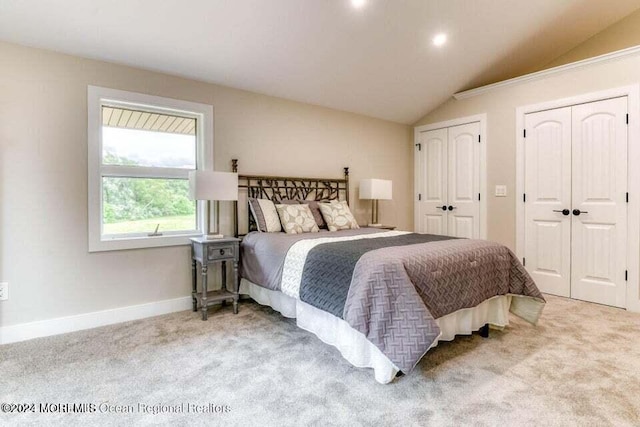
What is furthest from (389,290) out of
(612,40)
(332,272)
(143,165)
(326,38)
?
(612,40)

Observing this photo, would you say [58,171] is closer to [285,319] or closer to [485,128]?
[285,319]

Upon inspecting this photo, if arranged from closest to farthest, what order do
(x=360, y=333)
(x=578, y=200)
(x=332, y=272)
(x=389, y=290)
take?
(x=389, y=290), (x=360, y=333), (x=332, y=272), (x=578, y=200)

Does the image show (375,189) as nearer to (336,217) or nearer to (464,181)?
(336,217)

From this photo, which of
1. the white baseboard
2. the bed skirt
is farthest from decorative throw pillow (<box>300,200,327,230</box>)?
the white baseboard

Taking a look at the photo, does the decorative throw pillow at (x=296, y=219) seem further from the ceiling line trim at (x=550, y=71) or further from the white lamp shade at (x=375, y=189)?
the ceiling line trim at (x=550, y=71)

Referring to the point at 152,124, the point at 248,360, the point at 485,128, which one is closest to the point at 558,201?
the point at 485,128

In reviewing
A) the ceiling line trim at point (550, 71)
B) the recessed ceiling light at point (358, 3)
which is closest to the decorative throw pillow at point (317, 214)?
the recessed ceiling light at point (358, 3)

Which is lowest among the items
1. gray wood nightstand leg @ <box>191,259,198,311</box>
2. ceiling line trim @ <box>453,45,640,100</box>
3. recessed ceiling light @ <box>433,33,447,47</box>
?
gray wood nightstand leg @ <box>191,259,198,311</box>

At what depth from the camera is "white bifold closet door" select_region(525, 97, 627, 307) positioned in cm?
330

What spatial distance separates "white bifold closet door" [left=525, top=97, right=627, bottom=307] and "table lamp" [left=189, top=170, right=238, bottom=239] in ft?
10.9

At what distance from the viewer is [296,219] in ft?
11.0

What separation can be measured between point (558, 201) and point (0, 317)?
5138mm

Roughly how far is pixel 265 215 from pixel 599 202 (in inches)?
132

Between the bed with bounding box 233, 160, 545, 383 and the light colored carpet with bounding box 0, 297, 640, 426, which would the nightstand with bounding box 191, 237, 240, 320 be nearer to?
the bed with bounding box 233, 160, 545, 383
